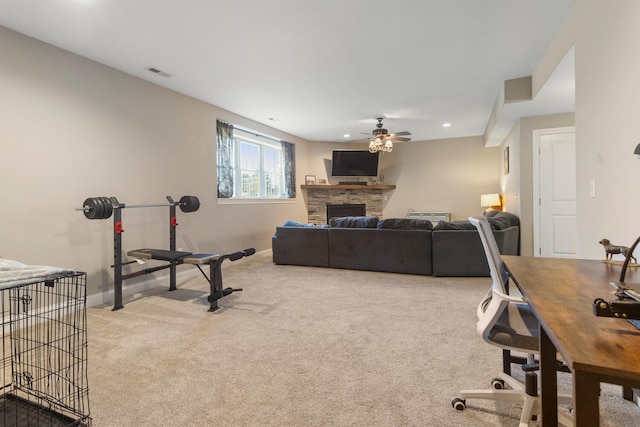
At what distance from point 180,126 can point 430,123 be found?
4.53m

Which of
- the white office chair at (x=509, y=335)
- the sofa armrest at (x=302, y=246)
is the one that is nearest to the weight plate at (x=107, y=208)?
the sofa armrest at (x=302, y=246)

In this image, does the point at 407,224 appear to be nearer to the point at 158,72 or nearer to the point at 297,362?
the point at 297,362

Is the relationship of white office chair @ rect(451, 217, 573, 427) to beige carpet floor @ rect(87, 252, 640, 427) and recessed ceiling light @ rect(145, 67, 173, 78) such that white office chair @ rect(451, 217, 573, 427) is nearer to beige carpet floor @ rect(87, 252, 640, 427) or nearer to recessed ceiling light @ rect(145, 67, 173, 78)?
beige carpet floor @ rect(87, 252, 640, 427)

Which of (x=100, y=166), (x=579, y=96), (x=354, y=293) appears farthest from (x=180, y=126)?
(x=579, y=96)

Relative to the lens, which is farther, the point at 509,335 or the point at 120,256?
the point at 120,256

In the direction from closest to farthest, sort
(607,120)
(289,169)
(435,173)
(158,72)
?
1. (607,120)
2. (158,72)
3. (289,169)
4. (435,173)

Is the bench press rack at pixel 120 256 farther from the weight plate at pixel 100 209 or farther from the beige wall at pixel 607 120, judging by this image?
the beige wall at pixel 607 120

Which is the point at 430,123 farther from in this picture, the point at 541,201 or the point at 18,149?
the point at 18,149

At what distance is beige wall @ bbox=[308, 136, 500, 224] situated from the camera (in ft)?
24.7

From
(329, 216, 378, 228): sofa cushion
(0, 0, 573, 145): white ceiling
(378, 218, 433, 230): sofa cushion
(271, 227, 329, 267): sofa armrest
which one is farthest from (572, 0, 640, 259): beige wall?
(271, 227, 329, 267): sofa armrest

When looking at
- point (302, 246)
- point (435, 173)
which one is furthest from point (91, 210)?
point (435, 173)

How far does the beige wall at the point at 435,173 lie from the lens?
7.52m

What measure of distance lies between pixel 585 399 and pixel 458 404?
1.08 meters

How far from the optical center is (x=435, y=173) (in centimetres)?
794
